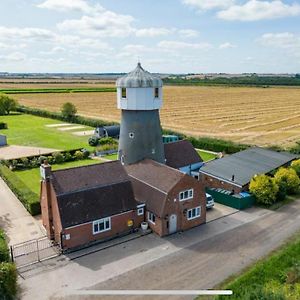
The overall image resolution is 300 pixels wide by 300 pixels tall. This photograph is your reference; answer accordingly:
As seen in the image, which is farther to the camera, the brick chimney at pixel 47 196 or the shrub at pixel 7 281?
the brick chimney at pixel 47 196

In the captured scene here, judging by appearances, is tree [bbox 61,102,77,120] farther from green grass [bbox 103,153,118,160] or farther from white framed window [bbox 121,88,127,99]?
white framed window [bbox 121,88,127,99]

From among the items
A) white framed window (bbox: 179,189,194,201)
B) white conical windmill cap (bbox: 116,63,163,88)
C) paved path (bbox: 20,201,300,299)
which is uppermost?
white conical windmill cap (bbox: 116,63,163,88)

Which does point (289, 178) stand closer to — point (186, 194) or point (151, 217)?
point (186, 194)

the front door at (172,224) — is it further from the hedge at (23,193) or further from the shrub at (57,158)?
the shrub at (57,158)

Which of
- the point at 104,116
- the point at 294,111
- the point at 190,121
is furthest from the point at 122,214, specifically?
the point at 294,111

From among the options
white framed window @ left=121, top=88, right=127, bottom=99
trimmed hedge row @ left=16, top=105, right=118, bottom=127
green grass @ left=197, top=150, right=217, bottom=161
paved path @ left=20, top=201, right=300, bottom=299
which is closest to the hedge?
paved path @ left=20, top=201, right=300, bottom=299

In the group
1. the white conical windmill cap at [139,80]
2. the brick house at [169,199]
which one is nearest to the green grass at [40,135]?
the white conical windmill cap at [139,80]
